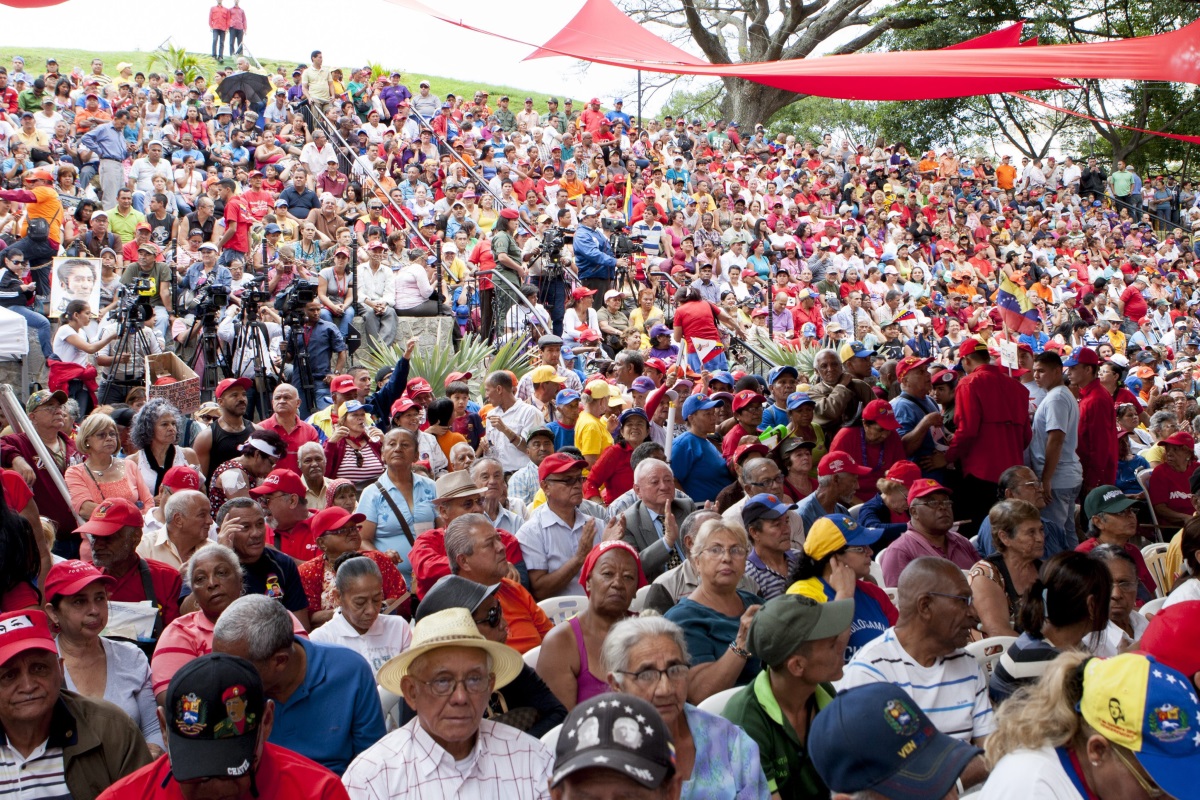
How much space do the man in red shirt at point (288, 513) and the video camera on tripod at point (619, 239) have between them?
35.8 ft

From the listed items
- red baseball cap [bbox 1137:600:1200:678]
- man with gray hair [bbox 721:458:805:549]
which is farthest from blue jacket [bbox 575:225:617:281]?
red baseball cap [bbox 1137:600:1200:678]

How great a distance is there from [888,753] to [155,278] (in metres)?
10.2

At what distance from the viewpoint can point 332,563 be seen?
5176 mm

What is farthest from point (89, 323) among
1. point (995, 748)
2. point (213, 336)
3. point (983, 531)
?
point (995, 748)

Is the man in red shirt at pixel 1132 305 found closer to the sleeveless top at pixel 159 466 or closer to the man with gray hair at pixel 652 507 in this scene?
the man with gray hair at pixel 652 507

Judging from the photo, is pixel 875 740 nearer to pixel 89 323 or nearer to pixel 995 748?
pixel 995 748

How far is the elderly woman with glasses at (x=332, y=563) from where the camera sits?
5.08m

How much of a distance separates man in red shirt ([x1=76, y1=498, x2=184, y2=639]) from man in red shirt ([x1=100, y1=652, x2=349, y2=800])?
72.2 inches

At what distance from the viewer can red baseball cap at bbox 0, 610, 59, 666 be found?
3008 mm

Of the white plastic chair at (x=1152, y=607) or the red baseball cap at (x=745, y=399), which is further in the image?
the red baseball cap at (x=745, y=399)

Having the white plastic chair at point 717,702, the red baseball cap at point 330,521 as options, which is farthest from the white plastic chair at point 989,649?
the red baseball cap at point 330,521

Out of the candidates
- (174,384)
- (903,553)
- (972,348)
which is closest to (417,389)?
(174,384)

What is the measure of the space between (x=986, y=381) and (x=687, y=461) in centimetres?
196

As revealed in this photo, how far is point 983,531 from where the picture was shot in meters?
5.95
